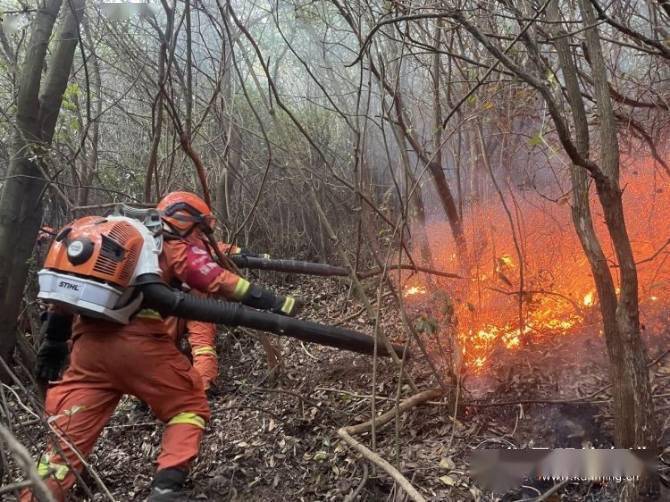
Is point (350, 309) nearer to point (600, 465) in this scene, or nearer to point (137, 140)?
point (600, 465)

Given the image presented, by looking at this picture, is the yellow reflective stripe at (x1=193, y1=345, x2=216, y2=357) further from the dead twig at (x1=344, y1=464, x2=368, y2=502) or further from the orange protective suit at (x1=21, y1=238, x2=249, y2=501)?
the dead twig at (x1=344, y1=464, x2=368, y2=502)

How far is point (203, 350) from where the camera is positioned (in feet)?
14.6

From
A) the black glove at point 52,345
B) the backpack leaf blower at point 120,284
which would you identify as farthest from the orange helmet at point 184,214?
the black glove at point 52,345

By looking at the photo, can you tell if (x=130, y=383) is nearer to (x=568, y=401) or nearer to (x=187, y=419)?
(x=187, y=419)

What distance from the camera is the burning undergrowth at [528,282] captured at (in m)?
3.66

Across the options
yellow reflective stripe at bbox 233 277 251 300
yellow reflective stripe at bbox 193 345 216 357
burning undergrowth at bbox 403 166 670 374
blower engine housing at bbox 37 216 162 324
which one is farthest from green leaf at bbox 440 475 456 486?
yellow reflective stripe at bbox 193 345 216 357

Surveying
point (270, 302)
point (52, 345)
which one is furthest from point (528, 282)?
point (52, 345)

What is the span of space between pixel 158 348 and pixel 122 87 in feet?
19.9

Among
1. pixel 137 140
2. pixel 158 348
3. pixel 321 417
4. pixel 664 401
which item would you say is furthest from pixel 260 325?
pixel 137 140

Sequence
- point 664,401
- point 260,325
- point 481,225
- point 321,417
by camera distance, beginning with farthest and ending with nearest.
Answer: point 481,225 → point 321,417 → point 664,401 → point 260,325

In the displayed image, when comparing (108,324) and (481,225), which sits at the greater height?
(481,225)

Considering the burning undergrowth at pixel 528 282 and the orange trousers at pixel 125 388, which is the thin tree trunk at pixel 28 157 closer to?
the orange trousers at pixel 125 388

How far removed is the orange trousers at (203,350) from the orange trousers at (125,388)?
130 centimetres

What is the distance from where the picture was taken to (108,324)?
2.85 metres
